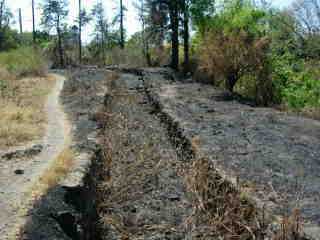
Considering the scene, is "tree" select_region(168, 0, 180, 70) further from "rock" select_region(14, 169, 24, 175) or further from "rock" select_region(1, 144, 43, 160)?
"rock" select_region(14, 169, 24, 175)

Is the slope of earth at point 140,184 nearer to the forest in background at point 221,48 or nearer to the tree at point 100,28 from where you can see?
the forest in background at point 221,48

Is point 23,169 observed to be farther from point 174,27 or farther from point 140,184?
point 174,27

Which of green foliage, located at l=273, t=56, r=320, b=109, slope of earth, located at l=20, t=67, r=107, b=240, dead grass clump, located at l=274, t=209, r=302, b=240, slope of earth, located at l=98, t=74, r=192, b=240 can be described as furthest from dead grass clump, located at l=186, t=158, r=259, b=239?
green foliage, located at l=273, t=56, r=320, b=109

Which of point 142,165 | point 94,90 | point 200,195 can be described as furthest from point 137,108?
point 200,195

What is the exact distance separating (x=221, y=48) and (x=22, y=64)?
12031mm

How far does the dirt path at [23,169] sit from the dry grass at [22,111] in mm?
406

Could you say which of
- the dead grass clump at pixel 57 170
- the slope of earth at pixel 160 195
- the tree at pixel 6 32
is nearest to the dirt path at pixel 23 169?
the dead grass clump at pixel 57 170

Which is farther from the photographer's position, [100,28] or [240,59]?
[100,28]

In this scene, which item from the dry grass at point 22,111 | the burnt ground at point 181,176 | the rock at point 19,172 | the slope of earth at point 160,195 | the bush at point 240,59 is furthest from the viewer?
the bush at point 240,59

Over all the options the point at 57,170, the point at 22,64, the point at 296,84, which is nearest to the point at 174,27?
the point at 22,64

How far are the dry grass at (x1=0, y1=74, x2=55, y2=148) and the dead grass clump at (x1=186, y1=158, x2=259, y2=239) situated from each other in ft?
14.8

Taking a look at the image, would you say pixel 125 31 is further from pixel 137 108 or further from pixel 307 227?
pixel 307 227

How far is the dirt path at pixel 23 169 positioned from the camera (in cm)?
738

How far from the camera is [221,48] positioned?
24.0 metres
